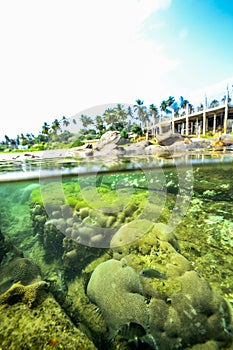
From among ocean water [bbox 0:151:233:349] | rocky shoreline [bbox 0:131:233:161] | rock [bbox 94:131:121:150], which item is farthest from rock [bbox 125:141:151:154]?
ocean water [bbox 0:151:233:349]

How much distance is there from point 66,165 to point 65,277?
8.87 meters

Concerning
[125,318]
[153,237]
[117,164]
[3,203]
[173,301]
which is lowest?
[3,203]

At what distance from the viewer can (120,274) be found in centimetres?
341

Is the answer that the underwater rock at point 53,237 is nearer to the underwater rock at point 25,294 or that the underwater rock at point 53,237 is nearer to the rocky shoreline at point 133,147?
the underwater rock at point 25,294

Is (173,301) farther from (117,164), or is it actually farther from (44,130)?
(44,130)

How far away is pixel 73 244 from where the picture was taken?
16.2ft

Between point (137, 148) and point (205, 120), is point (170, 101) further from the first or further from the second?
point (137, 148)

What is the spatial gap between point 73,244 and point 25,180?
7818 mm

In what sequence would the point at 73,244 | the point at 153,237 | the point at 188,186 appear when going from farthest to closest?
the point at 188,186 < the point at 73,244 < the point at 153,237

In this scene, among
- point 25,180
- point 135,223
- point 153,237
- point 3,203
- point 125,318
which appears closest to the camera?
point 125,318

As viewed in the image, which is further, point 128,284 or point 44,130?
point 44,130

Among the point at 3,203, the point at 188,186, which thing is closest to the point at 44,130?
the point at 3,203

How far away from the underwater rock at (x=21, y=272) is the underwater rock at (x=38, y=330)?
2.81 ft

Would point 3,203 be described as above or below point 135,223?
below
